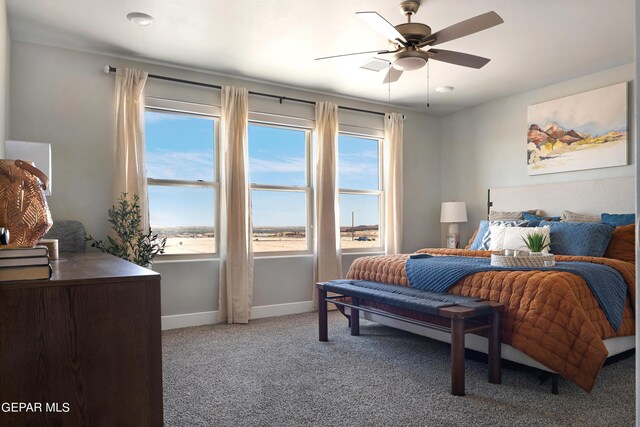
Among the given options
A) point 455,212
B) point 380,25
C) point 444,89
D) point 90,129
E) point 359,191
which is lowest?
point 455,212

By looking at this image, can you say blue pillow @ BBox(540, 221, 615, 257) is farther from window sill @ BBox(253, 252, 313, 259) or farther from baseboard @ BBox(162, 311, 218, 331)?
baseboard @ BBox(162, 311, 218, 331)

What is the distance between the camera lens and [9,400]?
1.04 metres

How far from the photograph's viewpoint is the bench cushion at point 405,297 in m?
2.77

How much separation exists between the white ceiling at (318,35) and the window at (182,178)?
0.61 m

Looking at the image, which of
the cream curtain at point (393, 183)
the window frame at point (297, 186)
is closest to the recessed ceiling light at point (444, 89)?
the cream curtain at point (393, 183)

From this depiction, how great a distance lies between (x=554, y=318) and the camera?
101 inches

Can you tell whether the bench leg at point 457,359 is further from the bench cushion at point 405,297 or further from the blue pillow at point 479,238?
the blue pillow at point 479,238

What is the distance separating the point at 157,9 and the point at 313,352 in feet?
9.10

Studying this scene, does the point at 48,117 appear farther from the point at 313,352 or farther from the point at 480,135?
the point at 480,135

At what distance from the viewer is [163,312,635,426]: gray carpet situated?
224 centimetres

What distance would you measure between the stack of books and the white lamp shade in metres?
5.03

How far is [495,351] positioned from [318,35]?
2.71m

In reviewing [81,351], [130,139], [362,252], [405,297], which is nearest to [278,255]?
[362,252]

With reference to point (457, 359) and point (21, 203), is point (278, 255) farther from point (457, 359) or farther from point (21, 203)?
point (21, 203)
